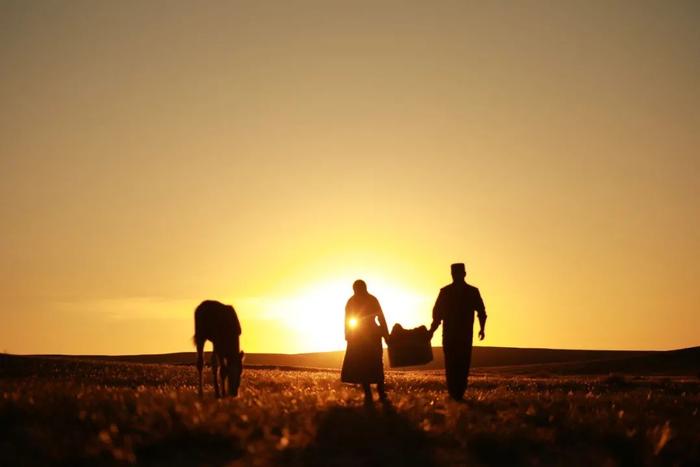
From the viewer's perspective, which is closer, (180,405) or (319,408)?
(180,405)

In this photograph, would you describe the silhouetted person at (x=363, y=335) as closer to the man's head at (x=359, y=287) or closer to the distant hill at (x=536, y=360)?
the man's head at (x=359, y=287)

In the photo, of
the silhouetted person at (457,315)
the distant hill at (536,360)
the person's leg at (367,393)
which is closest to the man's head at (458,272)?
the silhouetted person at (457,315)

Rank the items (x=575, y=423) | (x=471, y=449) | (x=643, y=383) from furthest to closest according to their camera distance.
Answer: (x=643, y=383), (x=575, y=423), (x=471, y=449)

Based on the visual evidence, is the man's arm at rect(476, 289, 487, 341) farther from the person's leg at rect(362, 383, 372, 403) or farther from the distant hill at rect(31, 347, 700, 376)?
the distant hill at rect(31, 347, 700, 376)

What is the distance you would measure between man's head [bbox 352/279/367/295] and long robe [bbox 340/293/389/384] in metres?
0.07

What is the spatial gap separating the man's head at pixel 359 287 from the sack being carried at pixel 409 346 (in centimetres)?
139

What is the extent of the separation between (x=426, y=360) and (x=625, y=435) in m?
7.98

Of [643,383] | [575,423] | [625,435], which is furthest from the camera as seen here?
[643,383]

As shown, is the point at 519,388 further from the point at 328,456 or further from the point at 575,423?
the point at 328,456

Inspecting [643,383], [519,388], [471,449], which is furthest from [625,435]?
[643,383]

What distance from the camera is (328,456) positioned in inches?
442

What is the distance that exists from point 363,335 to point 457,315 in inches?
87.8

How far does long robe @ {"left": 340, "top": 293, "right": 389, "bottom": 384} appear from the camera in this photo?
20.0m

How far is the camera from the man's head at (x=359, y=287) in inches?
791
